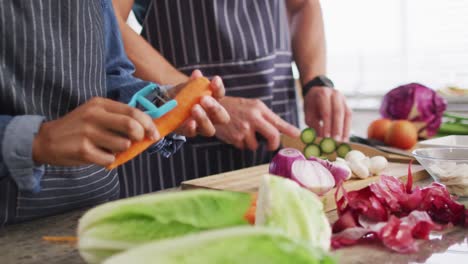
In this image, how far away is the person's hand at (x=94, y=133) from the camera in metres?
0.87

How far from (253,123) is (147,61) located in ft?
1.12

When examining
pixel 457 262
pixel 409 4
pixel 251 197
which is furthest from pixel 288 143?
pixel 409 4

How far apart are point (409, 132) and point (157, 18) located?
86 centimetres

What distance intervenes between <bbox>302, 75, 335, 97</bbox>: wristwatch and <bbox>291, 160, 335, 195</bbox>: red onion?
0.69 metres

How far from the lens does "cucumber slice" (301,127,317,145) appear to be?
1754mm

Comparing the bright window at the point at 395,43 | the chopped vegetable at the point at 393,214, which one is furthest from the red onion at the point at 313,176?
the bright window at the point at 395,43

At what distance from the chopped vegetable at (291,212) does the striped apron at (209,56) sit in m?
1.12

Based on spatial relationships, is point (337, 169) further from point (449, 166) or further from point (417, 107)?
point (417, 107)

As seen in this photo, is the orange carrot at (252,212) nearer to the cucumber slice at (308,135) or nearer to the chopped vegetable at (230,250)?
the chopped vegetable at (230,250)

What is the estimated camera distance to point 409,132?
1950 millimetres

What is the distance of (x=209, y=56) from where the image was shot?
179 cm

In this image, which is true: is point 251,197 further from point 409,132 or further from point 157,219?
point 409,132

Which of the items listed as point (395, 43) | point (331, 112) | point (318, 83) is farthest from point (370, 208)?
point (395, 43)

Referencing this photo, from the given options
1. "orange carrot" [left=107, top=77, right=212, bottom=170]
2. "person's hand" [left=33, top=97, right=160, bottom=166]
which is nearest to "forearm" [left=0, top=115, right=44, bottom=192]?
"person's hand" [left=33, top=97, right=160, bottom=166]
